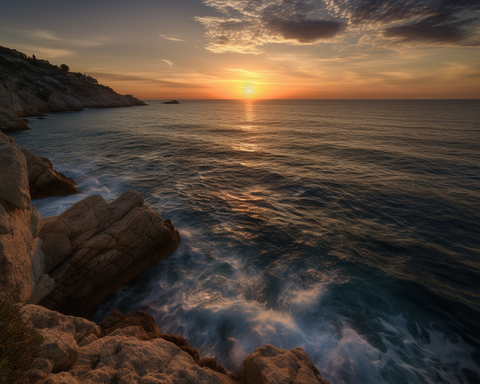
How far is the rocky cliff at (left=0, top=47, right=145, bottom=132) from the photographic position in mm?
62062

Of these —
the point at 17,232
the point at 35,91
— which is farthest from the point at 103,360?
the point at 35,91

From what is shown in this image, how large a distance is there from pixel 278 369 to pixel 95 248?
945 centimetres

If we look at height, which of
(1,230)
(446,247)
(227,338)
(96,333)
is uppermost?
(1,230)

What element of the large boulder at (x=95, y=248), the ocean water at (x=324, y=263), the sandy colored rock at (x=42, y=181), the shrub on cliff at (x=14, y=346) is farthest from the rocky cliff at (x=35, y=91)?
the shrub on cliff at (x=14, y=346)

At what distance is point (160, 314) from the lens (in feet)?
32.7

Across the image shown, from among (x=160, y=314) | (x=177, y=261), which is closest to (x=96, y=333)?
(x=160, y=314)

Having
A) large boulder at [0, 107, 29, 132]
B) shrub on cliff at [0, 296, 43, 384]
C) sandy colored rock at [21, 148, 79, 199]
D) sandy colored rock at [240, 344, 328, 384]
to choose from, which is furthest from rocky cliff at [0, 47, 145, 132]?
sandy colored rock at [240, 344, 328, 384]

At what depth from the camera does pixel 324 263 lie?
12961 mm

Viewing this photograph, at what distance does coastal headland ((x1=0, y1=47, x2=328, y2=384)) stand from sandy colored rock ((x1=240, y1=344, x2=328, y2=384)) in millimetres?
26

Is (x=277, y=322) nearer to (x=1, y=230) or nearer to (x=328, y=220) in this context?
(x=328, y=220)

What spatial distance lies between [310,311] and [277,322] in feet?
5.55

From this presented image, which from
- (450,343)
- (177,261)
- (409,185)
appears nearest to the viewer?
(450,343)

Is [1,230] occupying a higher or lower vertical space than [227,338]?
higher

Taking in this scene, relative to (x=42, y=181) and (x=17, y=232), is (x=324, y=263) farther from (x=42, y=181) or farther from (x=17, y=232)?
(x=42, y=181)
